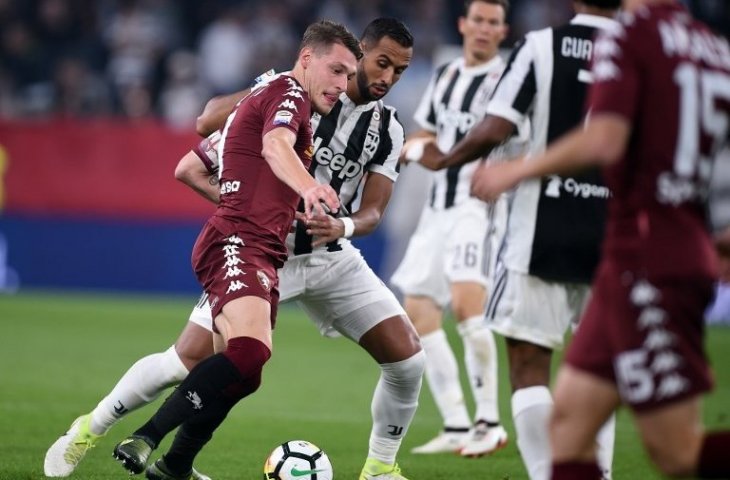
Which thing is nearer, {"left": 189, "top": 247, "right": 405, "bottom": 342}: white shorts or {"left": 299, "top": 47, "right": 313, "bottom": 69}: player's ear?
{"left": 299, "top": 47, "right": 313, "bottom": 69}: player's ear

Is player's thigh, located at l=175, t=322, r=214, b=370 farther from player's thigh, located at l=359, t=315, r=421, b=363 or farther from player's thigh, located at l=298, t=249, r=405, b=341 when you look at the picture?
player's thigh, located at l=359, t=315, r=421, b=363

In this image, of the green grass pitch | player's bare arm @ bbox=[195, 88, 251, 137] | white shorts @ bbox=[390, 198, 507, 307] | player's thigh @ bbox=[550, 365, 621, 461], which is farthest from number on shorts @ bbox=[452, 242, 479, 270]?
player's thigh @ bbox=[550, 365, 621, 461]

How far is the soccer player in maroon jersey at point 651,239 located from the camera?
395 cm

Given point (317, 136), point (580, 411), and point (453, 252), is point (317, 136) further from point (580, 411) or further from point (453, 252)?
point (580, 411)

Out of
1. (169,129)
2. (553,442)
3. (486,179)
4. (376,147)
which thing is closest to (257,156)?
(376,147)

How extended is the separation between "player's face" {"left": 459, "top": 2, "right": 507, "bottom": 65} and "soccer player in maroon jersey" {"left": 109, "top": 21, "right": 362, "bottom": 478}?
10.9 feet

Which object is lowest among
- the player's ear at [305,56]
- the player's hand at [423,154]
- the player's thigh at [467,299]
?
the player's thigh at [467,299]

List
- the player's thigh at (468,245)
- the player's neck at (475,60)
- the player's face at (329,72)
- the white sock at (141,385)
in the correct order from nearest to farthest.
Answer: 1. the player's face at (329,72)
2. the white sock at (141,385)
3. the player's thigh at (468,245)
4. the player's neck at (475,60)

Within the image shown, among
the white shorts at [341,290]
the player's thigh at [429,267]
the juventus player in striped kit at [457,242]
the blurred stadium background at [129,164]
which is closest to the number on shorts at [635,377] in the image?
the white shorts at [341,290]

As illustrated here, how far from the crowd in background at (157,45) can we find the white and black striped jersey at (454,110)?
999 cm

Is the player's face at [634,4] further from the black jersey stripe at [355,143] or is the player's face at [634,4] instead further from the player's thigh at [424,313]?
the player's thigh at [424,313]

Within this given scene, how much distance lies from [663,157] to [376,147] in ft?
9.87

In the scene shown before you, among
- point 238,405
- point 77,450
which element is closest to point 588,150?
point 77,450

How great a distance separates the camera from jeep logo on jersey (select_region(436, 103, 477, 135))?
9102 mm
